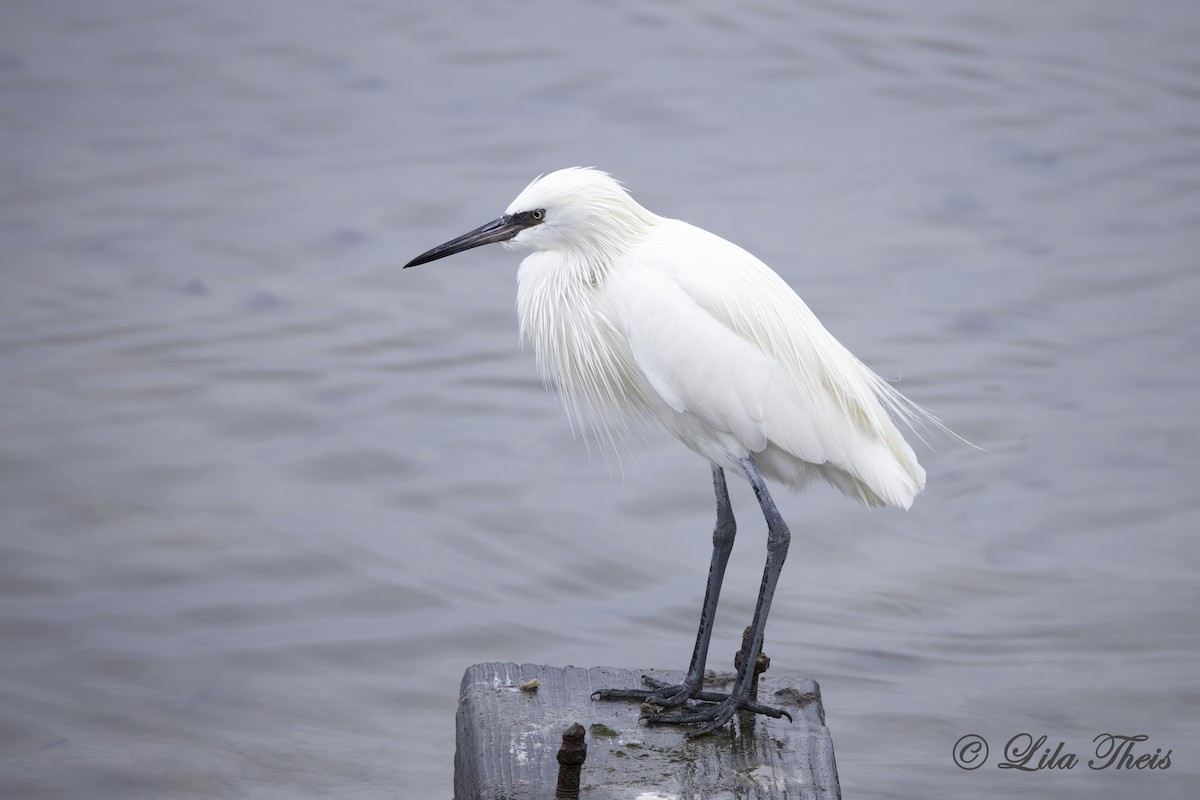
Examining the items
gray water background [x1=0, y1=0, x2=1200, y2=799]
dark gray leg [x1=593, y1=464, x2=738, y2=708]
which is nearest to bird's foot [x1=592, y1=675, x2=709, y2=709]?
dark gray leg [x1=593, y1=464, x2=738, y2=708]

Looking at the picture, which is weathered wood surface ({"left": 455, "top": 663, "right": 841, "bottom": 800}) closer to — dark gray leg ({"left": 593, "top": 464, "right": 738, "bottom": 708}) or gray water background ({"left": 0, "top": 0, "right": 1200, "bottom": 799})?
dark gray leg ({"left": 593, "top": 464, "right": 738, "bottom": 708})

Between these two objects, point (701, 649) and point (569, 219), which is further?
point (569, 219)

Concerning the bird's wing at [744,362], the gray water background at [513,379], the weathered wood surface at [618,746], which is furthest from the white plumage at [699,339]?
the gray water background at [513,379]

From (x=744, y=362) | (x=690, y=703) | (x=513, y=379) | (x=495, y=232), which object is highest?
(x=495, y=232)

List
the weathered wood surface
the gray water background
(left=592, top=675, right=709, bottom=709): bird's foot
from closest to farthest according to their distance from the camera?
the weathered wood surface → (left=592, top=675, right=709, bottom=709): bird's foot → the gray water background

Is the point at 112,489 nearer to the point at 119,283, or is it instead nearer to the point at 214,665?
the point at 214,665

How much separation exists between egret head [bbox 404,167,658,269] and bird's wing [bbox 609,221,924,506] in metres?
0.10

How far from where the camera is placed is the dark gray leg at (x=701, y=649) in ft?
13.3

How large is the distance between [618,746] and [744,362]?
1.17m

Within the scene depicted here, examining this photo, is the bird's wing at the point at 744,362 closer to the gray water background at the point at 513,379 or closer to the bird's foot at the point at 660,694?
the bird's foot at the point at 660,694

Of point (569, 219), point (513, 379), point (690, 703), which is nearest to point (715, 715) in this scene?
point (690, 703)

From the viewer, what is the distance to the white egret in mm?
4254

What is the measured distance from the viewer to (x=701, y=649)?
13.6 feet

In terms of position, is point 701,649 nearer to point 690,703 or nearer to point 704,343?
point 690,703
